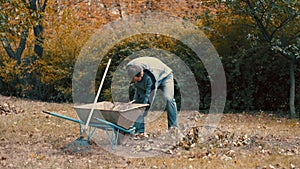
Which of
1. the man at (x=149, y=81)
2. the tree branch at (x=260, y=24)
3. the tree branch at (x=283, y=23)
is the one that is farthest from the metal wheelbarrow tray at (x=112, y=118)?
the tree branch at (x=283, y=23)

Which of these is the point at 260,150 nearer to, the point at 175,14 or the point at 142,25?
the point at 142,25

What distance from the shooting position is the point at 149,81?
21.4ft

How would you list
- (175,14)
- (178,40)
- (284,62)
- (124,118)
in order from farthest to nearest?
1. (175,14)
2. (178,40)
3. (284,62)
4. (124,118)

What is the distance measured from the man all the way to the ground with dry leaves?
336 mm

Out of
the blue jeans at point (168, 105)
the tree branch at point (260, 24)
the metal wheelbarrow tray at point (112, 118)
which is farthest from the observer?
the tree branch at point (260, 24)

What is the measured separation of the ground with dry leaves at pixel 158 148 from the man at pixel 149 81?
336mm

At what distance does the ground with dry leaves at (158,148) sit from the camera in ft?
17.5

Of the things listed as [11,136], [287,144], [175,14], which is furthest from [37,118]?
[175,14]

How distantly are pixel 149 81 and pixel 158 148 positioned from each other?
1.08 meters

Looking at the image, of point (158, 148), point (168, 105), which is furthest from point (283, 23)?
point (158, 148)

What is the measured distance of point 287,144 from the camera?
6.53 m

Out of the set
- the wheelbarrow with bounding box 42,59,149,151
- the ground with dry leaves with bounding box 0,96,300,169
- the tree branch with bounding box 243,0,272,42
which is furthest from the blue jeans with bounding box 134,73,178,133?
the tree branch with bounding box 243,0,272,42

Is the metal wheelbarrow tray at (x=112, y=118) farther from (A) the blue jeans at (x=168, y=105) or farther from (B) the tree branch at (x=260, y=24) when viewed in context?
(B) the tree branch at (x=260, y=24)

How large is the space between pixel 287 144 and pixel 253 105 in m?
4.91
